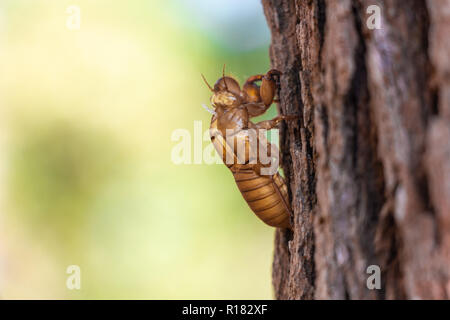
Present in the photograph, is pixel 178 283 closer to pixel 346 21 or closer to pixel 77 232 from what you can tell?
pixel 77 232

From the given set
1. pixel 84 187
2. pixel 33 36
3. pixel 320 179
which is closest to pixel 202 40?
pixel 33 36

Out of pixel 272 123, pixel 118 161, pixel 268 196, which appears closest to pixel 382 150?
pixel 268 196

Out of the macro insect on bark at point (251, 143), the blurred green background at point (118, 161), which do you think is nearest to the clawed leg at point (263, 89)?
the macro insect on bark at point (251, 143)

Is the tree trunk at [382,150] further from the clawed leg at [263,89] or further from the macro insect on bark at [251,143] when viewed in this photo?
the clawed leg at [263,89]

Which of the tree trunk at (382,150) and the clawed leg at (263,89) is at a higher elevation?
the clawed leg at (263,89)

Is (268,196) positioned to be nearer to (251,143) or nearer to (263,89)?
(251,143)

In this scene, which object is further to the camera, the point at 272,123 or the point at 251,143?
the point at 251,143
